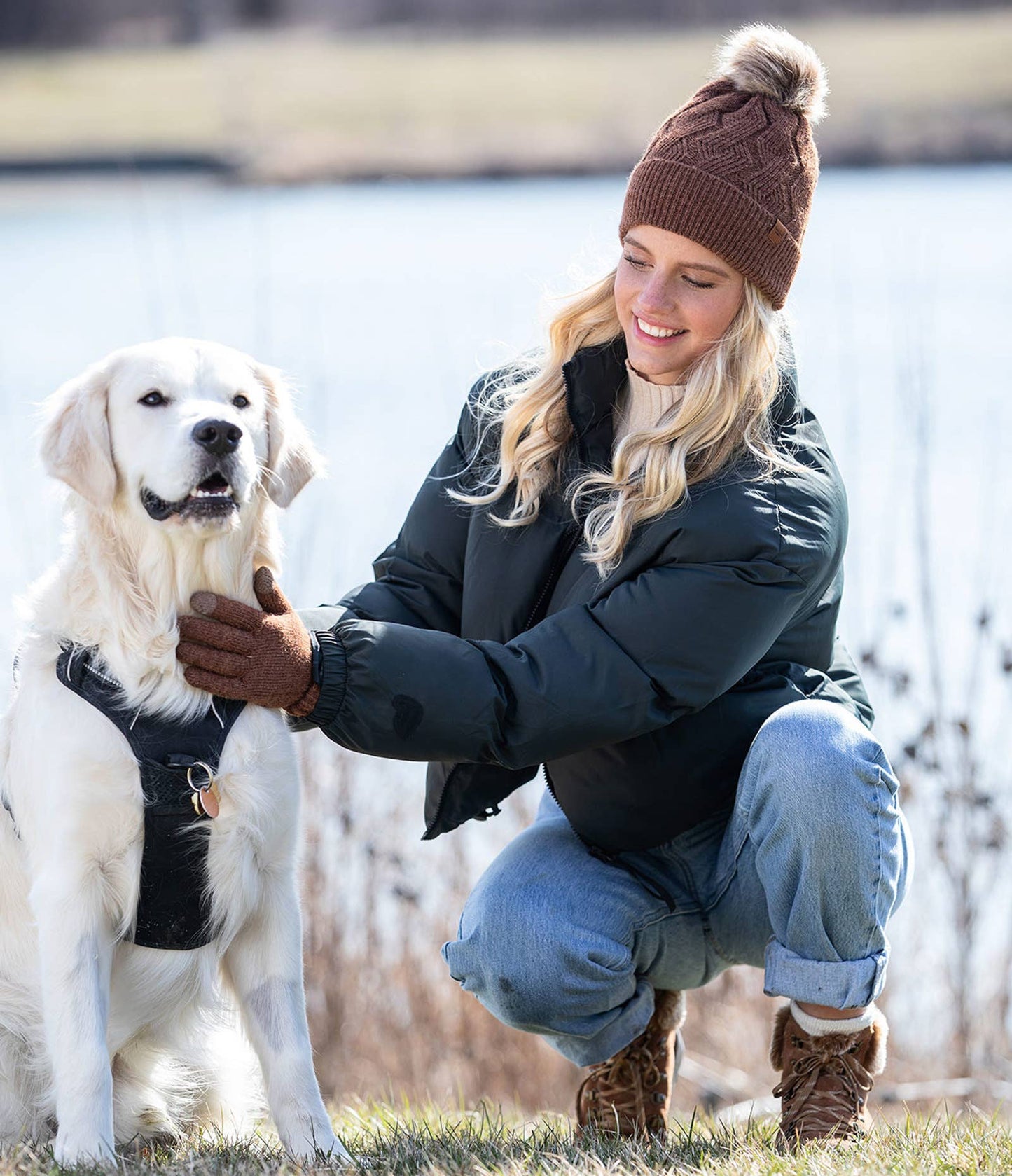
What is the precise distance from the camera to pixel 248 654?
2.19m

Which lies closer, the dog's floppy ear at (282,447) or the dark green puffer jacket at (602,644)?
the dark green puffer jacket at (602,644)

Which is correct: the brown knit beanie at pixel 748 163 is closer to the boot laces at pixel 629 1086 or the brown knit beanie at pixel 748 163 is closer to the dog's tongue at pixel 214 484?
the dog's tongue at pixel 214 484

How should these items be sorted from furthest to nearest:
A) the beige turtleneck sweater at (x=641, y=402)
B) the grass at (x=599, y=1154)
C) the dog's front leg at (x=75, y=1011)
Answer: the beige turtleneck sweater at (x=641, y=402) → the dog's front leg at (x=75, y=1011) → the grass at (x=599, y=1154)

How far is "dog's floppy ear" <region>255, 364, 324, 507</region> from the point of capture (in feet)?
7.98

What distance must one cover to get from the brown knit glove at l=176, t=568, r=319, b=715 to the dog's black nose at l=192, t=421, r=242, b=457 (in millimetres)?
241

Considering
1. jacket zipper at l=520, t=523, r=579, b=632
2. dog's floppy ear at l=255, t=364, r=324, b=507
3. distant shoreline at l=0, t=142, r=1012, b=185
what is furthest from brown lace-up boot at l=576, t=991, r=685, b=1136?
distant shoreline at l=0, t=142, r=1012, b=185

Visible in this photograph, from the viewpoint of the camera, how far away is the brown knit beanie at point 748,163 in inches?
92.8

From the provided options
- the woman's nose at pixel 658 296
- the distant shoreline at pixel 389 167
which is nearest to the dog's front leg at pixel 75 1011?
the woman's nose at pixel 658 296

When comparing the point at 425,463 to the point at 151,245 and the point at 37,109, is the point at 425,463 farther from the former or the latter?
the point at 37,109

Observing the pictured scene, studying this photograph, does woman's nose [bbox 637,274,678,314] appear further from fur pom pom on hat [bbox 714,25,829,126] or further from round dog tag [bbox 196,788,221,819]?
round dog tag [bbox 196,788,221,819]

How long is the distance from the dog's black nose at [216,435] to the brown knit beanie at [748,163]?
83 centimetres

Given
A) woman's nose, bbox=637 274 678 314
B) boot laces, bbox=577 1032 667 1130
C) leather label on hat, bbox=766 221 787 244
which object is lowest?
boot laces, bbox=577 1032 667 1130

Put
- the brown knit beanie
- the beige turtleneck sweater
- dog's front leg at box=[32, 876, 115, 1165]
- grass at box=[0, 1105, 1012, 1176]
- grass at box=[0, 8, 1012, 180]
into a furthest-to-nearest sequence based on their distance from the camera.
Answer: grass at box=[0, 8, 1012, 180] → the beige turtleneck sweater → the brown knit beanie → dog's front leg at box=[32, 876, 115, 1165] → grass at box=[0, 1105, 1012, 1176]

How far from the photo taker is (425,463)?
5184 mm
